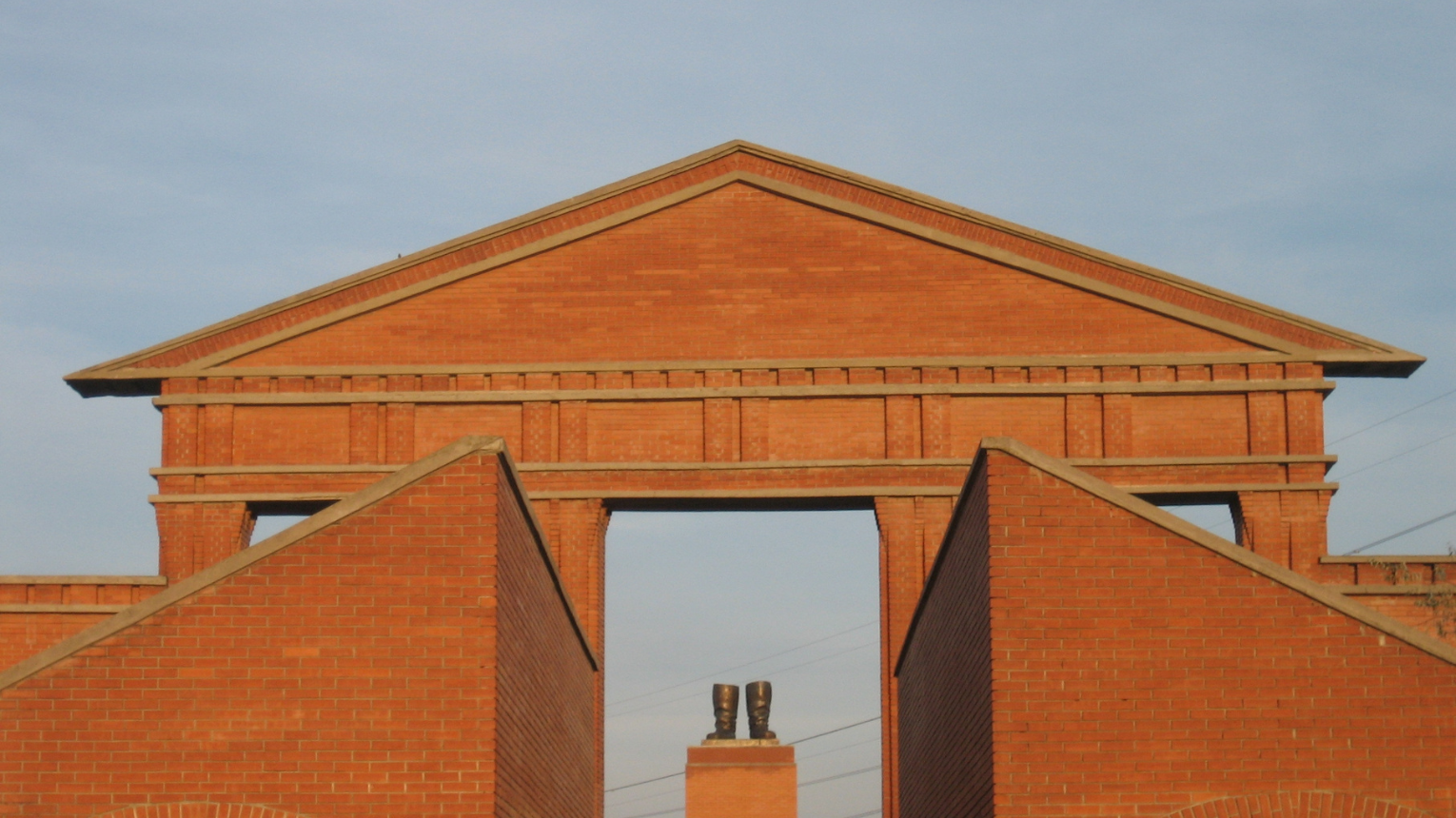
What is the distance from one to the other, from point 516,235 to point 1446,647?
19.6 meters

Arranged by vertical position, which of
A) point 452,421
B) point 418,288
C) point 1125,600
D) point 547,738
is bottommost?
point 547,738

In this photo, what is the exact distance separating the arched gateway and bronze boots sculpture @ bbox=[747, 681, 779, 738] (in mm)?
4754

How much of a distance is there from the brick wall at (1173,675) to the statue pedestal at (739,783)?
1918 centimetres

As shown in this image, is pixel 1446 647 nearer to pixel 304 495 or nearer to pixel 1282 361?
pixel 1282 361

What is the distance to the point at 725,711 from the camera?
1345 inches

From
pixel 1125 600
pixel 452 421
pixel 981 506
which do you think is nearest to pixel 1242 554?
pixel 1125 600

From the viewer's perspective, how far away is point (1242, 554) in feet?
45.2

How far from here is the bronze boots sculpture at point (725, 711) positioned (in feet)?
111

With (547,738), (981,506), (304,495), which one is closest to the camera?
(981,506)

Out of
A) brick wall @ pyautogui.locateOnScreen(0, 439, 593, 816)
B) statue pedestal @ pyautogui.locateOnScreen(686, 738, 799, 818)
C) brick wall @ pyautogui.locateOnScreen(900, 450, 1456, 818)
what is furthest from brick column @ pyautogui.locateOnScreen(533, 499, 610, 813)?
brick wall @ pyautogui.locateOnScreen(900, 450, 1456, 818)

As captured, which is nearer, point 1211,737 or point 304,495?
point 1211,737

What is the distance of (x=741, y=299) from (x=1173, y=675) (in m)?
17.8

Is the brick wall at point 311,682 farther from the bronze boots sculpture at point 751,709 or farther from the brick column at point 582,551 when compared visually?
the bronze boots sculpture at point 751,709

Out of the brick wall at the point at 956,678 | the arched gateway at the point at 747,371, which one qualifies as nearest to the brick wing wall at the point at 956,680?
the brick wall at the point at 956,678
